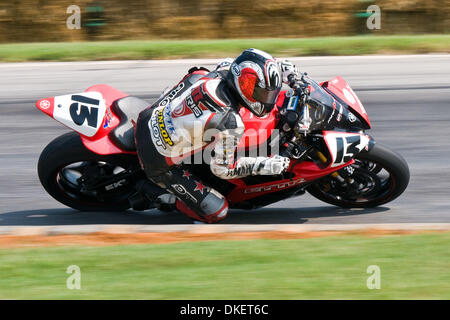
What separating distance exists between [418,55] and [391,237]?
8.80 m

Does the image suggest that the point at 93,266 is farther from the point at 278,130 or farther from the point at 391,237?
the point at 391,237

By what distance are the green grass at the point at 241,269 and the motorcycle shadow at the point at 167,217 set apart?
0.96 metres

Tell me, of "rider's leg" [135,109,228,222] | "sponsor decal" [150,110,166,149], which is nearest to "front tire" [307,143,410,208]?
"rider's leg" [135,109,228,222]

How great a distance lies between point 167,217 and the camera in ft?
24.0

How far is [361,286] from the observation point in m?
5.00

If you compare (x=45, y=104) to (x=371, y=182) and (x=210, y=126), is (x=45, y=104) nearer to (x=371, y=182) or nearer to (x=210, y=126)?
(x=210, y=126)

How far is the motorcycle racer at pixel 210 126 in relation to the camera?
6.18 m

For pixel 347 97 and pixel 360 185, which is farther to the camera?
pixel 360 185

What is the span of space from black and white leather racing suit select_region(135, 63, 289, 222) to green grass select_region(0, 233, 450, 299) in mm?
629

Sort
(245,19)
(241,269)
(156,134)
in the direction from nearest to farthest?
(241,269), (156,134), (245,19)

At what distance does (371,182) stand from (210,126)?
1665 mm

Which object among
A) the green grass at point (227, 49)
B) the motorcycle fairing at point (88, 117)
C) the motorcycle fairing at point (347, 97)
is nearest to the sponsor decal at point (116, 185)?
the motorcycle fairing at point (88, 117)

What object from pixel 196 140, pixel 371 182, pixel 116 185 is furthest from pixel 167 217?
pixel 371 182
